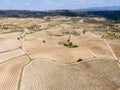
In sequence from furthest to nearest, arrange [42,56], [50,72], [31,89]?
[42,56]
[50,72]
[31,89]

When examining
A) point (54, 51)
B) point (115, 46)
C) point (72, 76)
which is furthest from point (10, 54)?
point (115, 46)

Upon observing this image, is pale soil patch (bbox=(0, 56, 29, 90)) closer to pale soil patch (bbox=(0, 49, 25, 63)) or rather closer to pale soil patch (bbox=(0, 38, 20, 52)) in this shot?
pale soil patch (bbox=(0, 49, 25, 63))

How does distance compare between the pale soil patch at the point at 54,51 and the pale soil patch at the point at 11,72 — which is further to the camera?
the pale soil patch at the point at 54,51

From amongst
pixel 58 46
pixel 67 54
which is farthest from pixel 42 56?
pixel 58 46

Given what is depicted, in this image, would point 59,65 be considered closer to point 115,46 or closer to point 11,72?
point 11,72

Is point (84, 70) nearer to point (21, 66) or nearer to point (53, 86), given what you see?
point (53, 86)

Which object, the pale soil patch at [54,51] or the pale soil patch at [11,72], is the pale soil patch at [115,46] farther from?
the pale soil patch at [11,72]

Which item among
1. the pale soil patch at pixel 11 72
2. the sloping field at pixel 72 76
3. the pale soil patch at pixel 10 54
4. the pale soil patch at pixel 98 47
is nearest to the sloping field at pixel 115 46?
the pale soil patch at pixel 98 47
